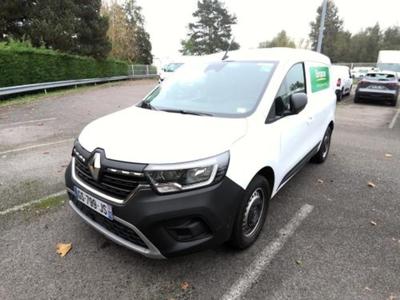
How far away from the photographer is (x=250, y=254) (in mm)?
2791

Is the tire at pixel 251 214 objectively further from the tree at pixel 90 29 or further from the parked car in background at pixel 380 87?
the tree at pixel 90 29

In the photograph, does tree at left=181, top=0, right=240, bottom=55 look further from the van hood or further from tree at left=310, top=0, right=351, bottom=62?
the van hood

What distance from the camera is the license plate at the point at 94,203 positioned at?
2289mm

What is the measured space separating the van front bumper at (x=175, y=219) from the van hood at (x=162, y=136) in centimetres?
26

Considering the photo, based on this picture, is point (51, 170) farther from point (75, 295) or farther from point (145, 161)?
point (145, 161)

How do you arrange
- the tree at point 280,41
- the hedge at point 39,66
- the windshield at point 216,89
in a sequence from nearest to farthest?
the windshield at point 216,89 < the hedge at point 39,66 < the tree at point 280,41

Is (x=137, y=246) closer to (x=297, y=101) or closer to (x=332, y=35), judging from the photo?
(x=297, y=101)

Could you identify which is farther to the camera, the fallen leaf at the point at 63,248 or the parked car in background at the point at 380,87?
the parked car in background at the point at 380,87

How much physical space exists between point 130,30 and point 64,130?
98.7 feet

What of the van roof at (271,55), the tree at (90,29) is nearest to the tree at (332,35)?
the tree at (90,29)

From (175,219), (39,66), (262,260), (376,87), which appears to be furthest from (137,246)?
(39,66)

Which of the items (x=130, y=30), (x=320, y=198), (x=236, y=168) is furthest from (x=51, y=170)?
(x=130, y=30)

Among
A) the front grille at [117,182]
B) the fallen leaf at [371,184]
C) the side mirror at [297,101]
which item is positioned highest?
the side mirror at [297,101]

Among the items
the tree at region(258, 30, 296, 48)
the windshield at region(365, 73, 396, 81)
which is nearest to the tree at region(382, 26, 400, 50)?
the tree at region(258, 30, 296, 48)
